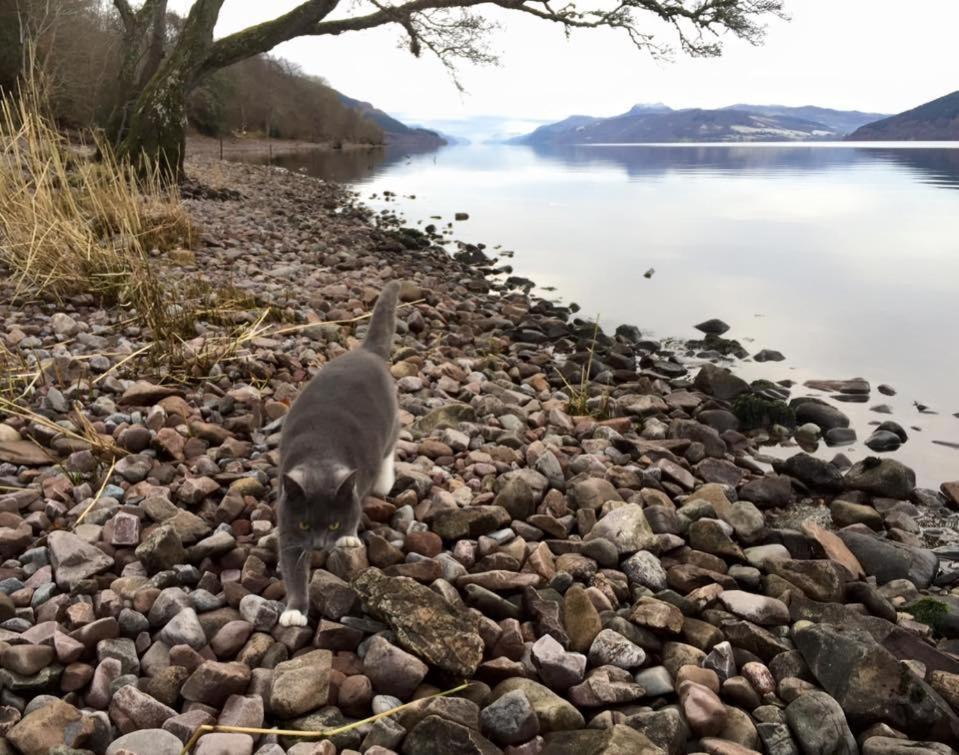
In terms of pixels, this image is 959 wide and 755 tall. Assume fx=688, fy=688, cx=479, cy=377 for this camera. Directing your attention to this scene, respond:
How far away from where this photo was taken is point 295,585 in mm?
3174

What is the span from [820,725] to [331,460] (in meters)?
2.44

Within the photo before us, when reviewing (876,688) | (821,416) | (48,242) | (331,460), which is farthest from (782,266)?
(331,460)

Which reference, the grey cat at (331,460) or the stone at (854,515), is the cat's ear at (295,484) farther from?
the stone at (854,515)

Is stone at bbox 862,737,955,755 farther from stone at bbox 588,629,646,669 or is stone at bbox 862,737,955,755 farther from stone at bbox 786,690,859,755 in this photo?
stone at bbox 588,629,646,669

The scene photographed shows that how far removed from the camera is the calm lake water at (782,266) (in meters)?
10.4

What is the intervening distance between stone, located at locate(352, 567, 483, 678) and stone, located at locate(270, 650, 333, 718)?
0.34 meters

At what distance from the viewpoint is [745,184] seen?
127ft

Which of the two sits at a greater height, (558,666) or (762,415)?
(558,666)

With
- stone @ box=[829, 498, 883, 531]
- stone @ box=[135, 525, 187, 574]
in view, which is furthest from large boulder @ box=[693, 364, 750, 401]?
stone @ box=[135, 525, 187, 574]

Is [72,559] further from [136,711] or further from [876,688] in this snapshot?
[876,688]

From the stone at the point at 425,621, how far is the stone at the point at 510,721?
0.74 ft

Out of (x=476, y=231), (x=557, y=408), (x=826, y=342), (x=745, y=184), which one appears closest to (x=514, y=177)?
(x=745, y=184)

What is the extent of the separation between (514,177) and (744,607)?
1911 inches

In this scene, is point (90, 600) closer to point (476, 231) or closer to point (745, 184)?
point (476, 231)
